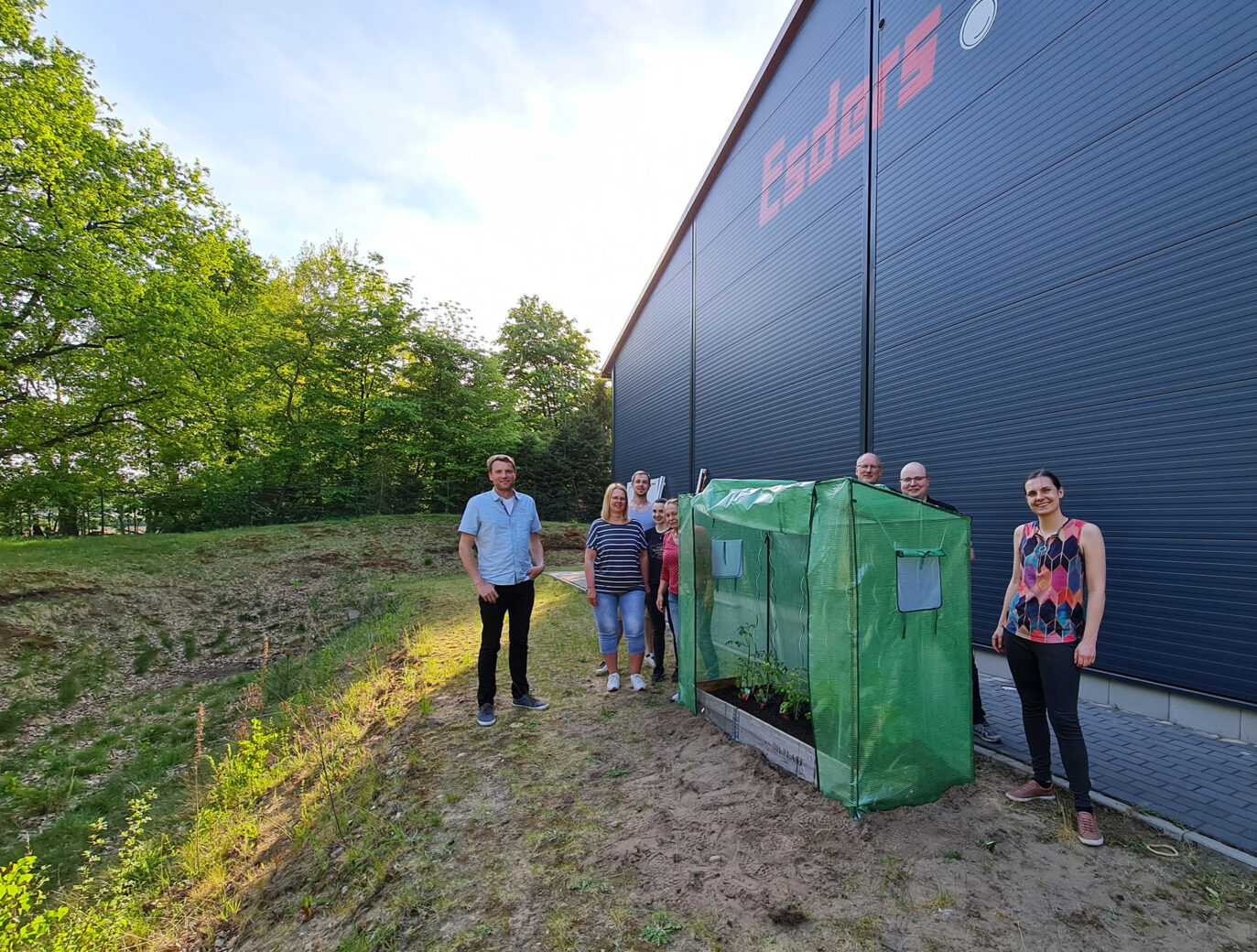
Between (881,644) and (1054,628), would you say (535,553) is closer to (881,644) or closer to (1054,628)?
(881,644)

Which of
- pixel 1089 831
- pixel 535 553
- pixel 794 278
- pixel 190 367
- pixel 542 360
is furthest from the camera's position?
pixel 542 360

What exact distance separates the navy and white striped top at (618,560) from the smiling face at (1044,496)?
9.06 ft

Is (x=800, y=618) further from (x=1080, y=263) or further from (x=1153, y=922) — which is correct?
(x=1080, y=263)

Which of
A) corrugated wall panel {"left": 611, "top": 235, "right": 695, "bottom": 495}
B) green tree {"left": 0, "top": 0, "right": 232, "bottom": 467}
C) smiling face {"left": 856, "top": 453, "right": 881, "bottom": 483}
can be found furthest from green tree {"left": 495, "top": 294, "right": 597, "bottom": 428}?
smiling face {"left": 856, "top": 453, "right": 881, "bottom": 483}

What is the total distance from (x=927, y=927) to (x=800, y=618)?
2121 mm

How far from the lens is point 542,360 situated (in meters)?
34.5

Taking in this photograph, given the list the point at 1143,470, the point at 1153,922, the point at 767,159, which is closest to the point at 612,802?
the point at 1153,922

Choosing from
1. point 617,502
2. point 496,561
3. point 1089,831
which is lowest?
point 1089,831

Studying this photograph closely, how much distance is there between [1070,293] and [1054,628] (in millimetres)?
3736

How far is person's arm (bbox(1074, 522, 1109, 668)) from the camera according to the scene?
2713mm

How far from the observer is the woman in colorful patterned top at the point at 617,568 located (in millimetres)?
4879

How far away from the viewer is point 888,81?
24.3 feet

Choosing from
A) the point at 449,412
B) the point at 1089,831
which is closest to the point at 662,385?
the point at 449,412

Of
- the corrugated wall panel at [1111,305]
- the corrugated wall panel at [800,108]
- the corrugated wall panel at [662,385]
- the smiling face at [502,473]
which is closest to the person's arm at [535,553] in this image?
the smiling face at [502,473]
